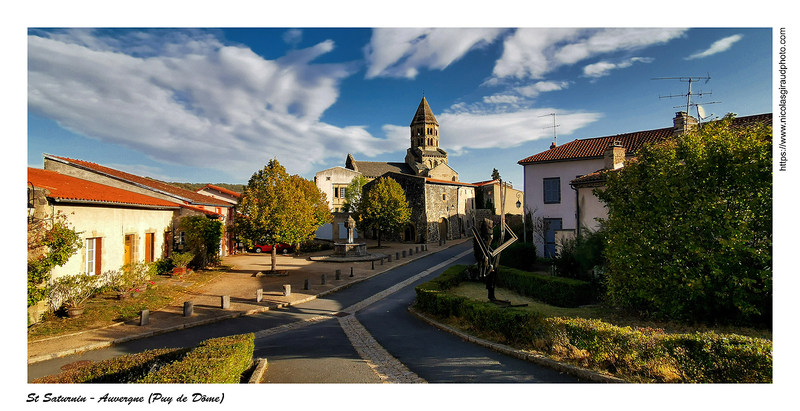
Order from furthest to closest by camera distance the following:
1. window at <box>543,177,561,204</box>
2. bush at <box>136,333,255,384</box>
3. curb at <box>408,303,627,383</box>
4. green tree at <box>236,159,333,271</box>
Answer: window at <box>543,177,561,204</box> < green tree at <box>236,159,333,271</box> < curb at <box>408,303,627,383</box> < bush at <box>136,333,255,384</box>

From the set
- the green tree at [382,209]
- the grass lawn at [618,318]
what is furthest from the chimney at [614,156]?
the green tree at [382,209]

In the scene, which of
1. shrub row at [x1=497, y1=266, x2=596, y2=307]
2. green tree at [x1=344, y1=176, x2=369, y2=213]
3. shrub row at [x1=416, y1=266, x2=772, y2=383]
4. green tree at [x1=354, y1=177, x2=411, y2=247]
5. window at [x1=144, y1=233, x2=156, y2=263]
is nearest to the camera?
shrub row at [x1=416, y1=266, x2=772, y2=383]

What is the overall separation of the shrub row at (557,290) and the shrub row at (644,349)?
567 centimetres

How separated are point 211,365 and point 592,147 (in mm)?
23826

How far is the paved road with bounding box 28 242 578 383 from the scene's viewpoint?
6.66 meters

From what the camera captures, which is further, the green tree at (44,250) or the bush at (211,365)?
the green tree at (44,250)

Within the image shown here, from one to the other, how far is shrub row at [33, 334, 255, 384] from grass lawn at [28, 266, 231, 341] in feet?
16.7

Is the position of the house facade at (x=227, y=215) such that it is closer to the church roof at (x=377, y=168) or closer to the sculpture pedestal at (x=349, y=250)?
the sculpture pedestal at (x=349, y=250)

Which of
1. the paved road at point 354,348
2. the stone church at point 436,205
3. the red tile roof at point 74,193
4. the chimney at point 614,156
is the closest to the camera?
the paved road at point 354,348

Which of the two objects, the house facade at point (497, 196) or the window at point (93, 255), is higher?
the house facade at point (497, 196)

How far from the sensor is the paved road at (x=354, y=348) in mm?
6660

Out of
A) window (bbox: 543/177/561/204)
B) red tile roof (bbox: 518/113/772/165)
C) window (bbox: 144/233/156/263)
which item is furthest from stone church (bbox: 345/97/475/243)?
window (bbox: 144/233/156/263)

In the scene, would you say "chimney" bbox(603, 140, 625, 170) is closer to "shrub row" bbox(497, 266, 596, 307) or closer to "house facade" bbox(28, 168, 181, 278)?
"shrub row" bbox(497, 266, 596, 307)

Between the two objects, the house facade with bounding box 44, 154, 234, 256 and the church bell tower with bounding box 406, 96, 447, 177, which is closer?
the house facade with bounding box 44, 154, 234, 256
